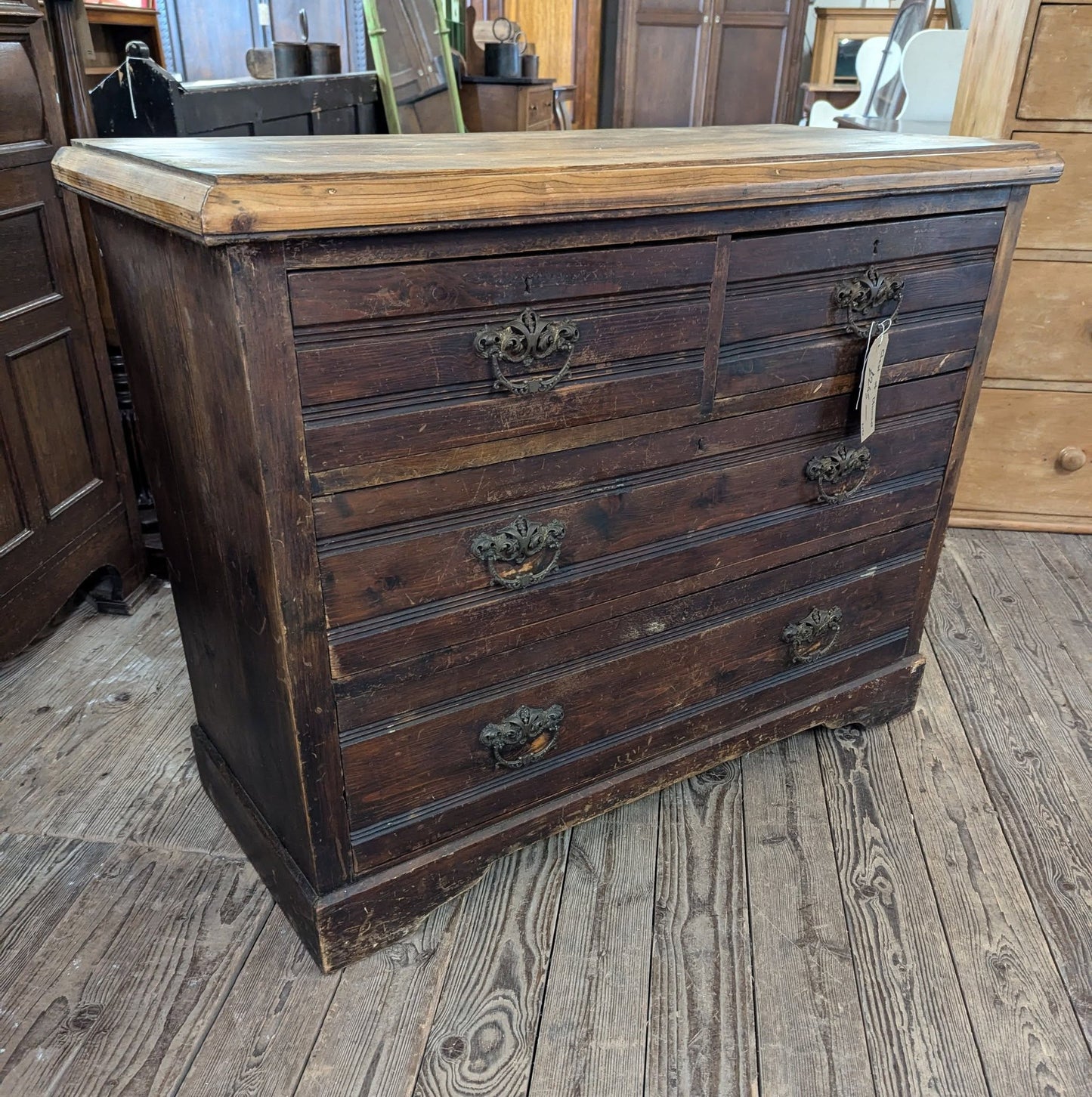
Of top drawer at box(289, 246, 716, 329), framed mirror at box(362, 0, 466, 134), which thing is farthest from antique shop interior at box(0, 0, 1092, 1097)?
framed mirror at box(362, 0, 466, 134)

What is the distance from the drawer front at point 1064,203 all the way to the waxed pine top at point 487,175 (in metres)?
0.95

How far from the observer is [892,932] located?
1321mm

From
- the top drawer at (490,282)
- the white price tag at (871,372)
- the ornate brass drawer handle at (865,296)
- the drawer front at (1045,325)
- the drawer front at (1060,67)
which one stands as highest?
the drawer front at (1060,67)

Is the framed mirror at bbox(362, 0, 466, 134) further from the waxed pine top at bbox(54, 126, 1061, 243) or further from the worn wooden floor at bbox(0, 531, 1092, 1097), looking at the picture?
the worn wooden floor at bbox(0, 531, 1092, 1097)

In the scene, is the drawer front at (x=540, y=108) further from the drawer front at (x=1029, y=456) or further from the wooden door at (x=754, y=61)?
the drawer front at (x=1029, y=456)

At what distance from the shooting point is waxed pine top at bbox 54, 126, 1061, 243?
84 centimetres

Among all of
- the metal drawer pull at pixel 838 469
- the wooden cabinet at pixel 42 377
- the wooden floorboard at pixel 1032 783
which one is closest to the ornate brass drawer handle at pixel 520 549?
the metal drawer pull at pixel 838 469

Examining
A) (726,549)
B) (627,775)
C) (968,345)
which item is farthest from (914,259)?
(627,775)

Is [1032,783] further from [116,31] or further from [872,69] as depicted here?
[116,31]

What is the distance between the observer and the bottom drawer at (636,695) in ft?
3.92

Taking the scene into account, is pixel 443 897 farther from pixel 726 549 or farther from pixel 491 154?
pixel 491 154

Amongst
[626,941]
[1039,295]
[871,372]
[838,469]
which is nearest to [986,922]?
[626,941]

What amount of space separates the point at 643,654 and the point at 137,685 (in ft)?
3.60

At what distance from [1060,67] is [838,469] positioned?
1369mm
